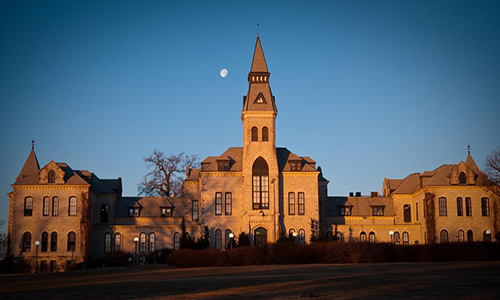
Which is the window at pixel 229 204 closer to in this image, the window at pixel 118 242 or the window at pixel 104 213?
the window at pixel 118 242

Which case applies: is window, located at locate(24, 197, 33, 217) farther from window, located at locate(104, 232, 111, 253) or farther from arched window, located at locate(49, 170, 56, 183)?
window, located at locate(104, 232, 111, 253)

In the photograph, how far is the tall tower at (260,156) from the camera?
61.2m

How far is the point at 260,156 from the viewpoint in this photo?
62.5 m

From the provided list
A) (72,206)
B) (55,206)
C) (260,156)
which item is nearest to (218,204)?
(260,156)

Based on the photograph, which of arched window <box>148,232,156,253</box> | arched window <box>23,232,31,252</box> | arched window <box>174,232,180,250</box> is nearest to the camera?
arched window <box>23,232,31,252</box>

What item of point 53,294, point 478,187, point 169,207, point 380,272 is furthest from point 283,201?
point 53,294

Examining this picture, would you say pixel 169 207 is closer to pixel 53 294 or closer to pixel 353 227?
pixel 353 227

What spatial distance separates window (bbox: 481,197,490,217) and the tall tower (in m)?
22.2

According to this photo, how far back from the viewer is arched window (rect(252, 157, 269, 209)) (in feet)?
202

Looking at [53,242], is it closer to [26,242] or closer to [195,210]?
[26,242]

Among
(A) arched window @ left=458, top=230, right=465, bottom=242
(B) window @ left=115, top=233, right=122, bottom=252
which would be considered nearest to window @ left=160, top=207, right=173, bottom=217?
(B) window @ left=115, top=233, right=122, bottom=252

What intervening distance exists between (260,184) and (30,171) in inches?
1005

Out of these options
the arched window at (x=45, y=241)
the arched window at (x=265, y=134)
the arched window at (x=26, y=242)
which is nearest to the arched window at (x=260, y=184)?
the arched window at (x=265, y=134)

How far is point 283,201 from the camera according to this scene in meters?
62.4
